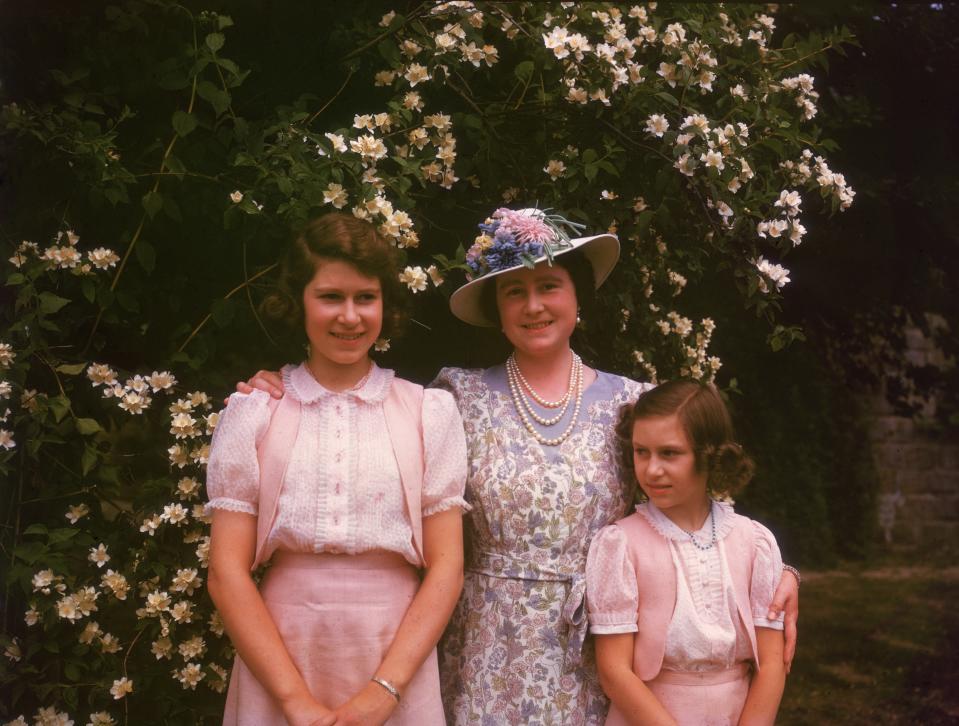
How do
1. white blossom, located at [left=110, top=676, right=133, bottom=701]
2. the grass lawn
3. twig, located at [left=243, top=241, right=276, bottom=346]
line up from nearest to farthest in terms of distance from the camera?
white blossom, located at [left=110, top=676, right=133, bottom=701] < twig, located at [left=243, top=241, right=276, bottom=346] < the grass lawn

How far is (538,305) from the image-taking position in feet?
9.70

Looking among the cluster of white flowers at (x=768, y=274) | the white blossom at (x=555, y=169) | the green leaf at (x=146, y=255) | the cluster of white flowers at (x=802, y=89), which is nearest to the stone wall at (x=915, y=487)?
the cluster of white flowers at (x=802, y=89)

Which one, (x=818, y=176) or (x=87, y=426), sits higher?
(x=818, y=176)

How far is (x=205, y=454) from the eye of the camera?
2.88 metres

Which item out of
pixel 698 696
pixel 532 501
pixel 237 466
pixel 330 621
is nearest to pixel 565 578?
pixel 532 501

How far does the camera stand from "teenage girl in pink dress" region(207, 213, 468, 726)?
2562 millimetres

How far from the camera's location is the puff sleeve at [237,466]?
2.59m

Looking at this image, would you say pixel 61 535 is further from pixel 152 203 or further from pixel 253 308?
pixel 152 203

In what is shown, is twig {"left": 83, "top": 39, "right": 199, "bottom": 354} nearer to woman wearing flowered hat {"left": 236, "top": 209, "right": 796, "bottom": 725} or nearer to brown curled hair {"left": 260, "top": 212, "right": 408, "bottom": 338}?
brown curled hair {"left": 260, "top": 212, "right": 408, "bottom": 338}

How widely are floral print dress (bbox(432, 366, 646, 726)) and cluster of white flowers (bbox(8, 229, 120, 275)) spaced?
1121 mm

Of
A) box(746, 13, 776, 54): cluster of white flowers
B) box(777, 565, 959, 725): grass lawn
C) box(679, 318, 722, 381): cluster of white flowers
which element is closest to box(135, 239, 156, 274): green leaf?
box(679, 318, 722, 381): cluster of white flowers

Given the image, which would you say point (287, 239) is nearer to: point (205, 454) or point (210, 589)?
point (205, 454)

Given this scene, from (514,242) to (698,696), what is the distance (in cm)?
133

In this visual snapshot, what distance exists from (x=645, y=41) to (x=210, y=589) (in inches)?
85.6
